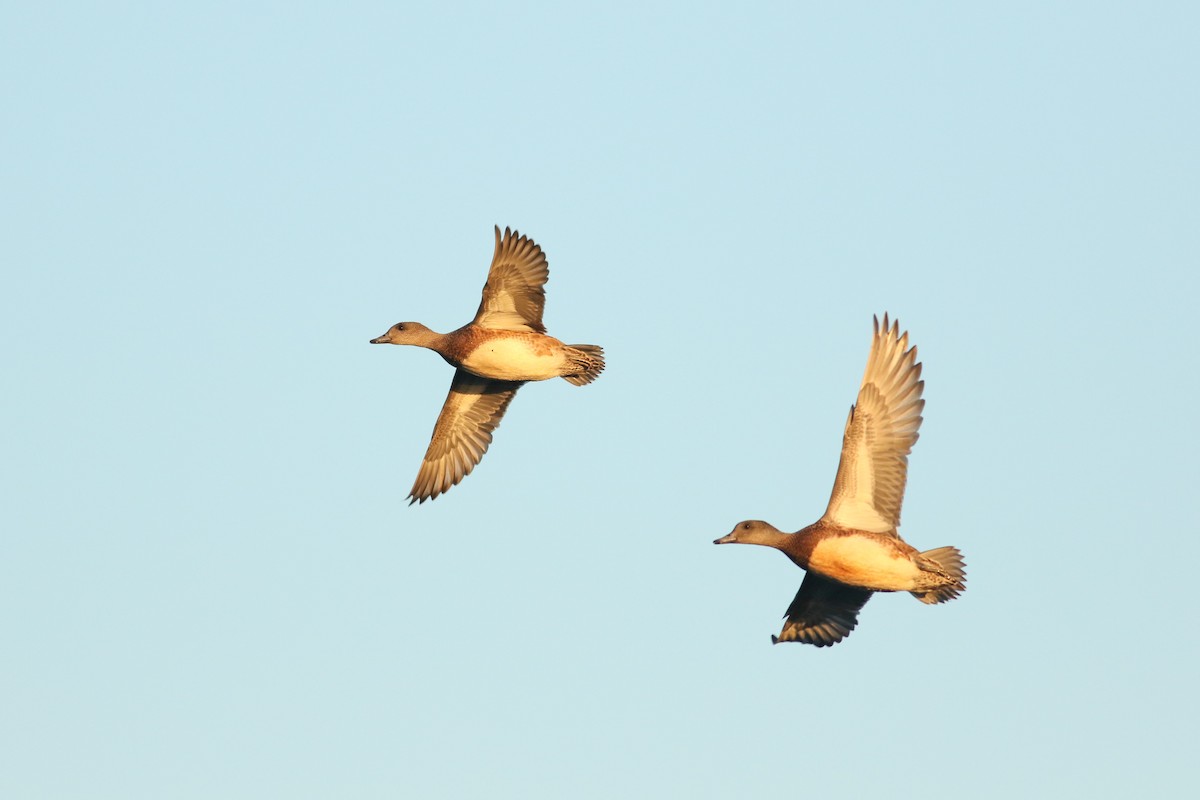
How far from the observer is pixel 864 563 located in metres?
24.2

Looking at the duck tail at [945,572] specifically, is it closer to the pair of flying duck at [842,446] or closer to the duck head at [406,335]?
the pair of flying duck at [842,446]

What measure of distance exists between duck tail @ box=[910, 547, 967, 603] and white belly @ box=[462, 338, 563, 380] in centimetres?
611

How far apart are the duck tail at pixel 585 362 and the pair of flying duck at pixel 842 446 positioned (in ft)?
0.05

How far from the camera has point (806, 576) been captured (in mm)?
25859

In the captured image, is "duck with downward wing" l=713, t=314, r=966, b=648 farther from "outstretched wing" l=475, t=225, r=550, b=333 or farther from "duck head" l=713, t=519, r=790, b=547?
"outstretched wing" l=475, t=225, r=550, b=333

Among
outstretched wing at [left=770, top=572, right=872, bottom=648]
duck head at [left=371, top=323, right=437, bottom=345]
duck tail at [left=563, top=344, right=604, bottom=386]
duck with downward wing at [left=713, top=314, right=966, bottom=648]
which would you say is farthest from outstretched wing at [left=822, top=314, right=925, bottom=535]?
duck head at [left=371, top=323, right=437, bottom=345]

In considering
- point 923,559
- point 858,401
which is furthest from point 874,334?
point 923,559

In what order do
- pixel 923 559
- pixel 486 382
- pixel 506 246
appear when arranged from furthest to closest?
pixel 486 382 → pixel 506 246 → pixel 923 559

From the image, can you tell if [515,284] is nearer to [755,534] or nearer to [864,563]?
[755,534]

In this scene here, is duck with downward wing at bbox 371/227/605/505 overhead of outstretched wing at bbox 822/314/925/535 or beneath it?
overhead

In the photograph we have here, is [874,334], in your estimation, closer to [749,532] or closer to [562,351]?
[749,532]

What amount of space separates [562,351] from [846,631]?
556 centimetres

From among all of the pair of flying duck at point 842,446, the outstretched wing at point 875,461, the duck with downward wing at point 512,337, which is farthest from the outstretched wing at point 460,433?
the outstretched wing at point 875,461

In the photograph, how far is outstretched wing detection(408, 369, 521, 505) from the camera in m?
29.5
